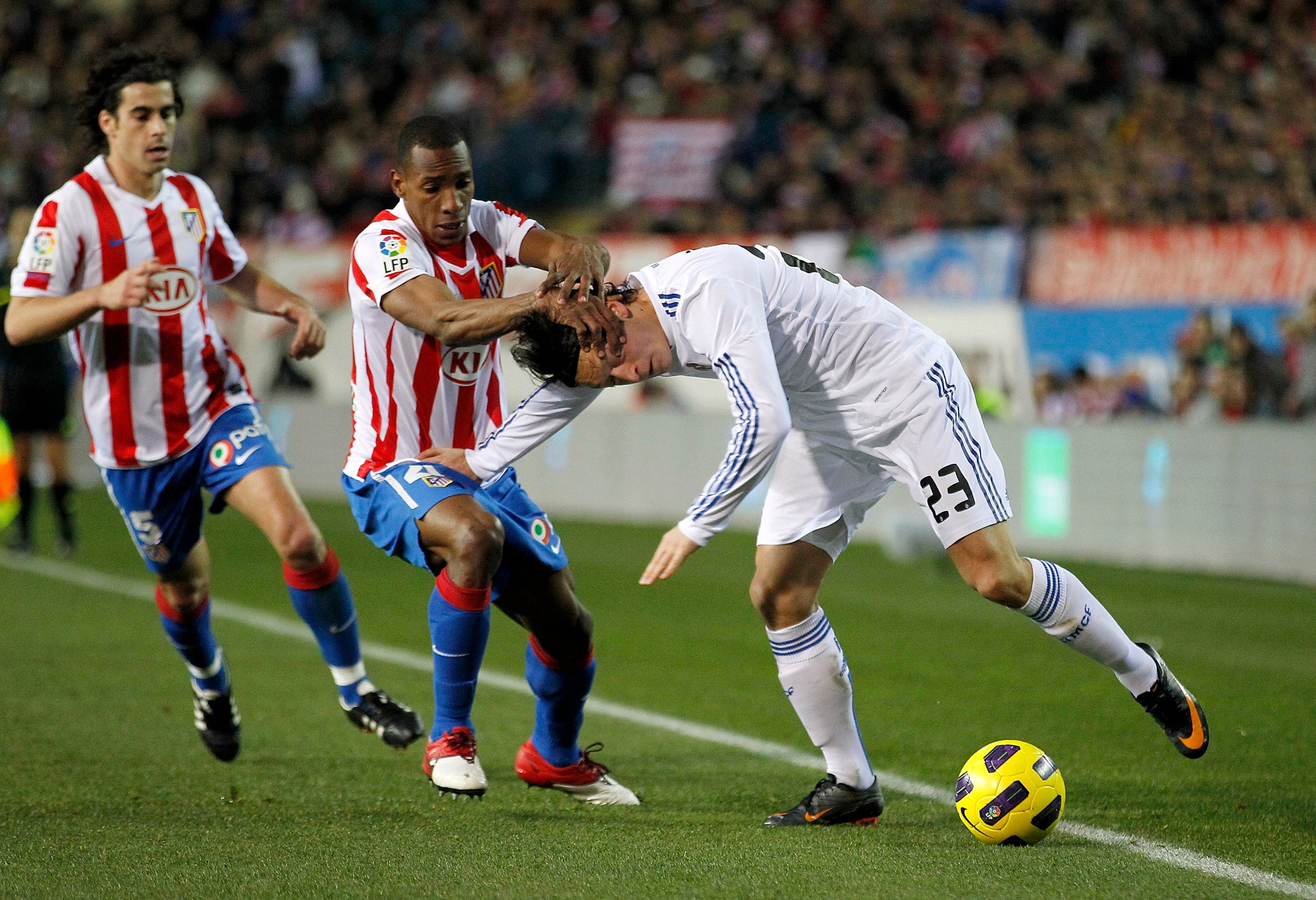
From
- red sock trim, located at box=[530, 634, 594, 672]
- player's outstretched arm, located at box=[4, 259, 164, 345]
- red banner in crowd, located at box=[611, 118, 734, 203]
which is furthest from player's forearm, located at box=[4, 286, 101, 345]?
red banner in crowd, located at box=[611, 118, 734, 203]

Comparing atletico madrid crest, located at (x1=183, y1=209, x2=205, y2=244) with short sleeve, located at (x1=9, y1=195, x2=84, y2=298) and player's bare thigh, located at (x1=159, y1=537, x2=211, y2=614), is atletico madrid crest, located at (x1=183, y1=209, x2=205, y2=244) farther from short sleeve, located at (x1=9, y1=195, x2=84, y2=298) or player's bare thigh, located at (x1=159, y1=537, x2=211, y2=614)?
player's bare thigh, located at (x1=159, y1=537, x2=211, y2=614)

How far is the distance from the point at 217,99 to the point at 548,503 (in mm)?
8162

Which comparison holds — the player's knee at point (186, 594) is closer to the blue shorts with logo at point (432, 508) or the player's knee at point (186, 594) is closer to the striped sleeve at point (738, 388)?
the blue shorts with logo at point (432, 508)

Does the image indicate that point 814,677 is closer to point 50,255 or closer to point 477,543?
point 477,543

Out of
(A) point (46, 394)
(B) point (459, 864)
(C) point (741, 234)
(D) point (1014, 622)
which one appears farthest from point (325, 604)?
(C) point (741, 234)

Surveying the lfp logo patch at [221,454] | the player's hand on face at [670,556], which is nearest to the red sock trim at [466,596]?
the player's hand on face at [670,556]

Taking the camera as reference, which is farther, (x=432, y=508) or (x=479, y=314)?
(x=432, y=508)

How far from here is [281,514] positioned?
5.55 meters

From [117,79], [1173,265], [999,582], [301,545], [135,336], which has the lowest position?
[1173,265]

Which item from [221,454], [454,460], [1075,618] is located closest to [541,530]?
[454,460]

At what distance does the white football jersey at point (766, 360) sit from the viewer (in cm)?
421

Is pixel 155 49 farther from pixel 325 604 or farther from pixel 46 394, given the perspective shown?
pixel 46 394

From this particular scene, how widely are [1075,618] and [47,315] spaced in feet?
11.3

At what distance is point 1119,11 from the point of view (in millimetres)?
21625
